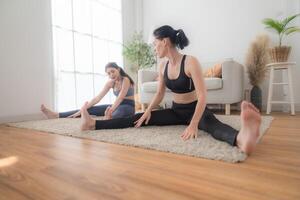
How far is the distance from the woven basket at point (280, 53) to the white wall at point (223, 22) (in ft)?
1.53

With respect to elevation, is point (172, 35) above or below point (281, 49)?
below

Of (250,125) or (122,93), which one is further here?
(122,93)

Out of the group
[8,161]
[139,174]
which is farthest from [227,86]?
[8,161]

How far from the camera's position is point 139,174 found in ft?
2.73

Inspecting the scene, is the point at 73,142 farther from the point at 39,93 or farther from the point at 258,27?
the point at 258,27

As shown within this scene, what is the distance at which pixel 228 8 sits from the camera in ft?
11.9

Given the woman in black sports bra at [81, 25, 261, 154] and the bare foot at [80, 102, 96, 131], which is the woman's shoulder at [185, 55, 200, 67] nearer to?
the woman in black sports bra at [81, 25, 261, 154]

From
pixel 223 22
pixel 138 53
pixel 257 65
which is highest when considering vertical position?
pixel 223 22

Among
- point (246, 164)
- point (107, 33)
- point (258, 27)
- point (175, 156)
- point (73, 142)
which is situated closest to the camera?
point (246, 164)

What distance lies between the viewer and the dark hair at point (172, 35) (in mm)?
1522

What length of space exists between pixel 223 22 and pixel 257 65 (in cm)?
98

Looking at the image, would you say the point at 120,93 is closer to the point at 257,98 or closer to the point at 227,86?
the point at 227,86

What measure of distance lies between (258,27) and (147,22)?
204 cm

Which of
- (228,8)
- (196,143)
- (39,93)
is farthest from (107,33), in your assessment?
(196,143)
